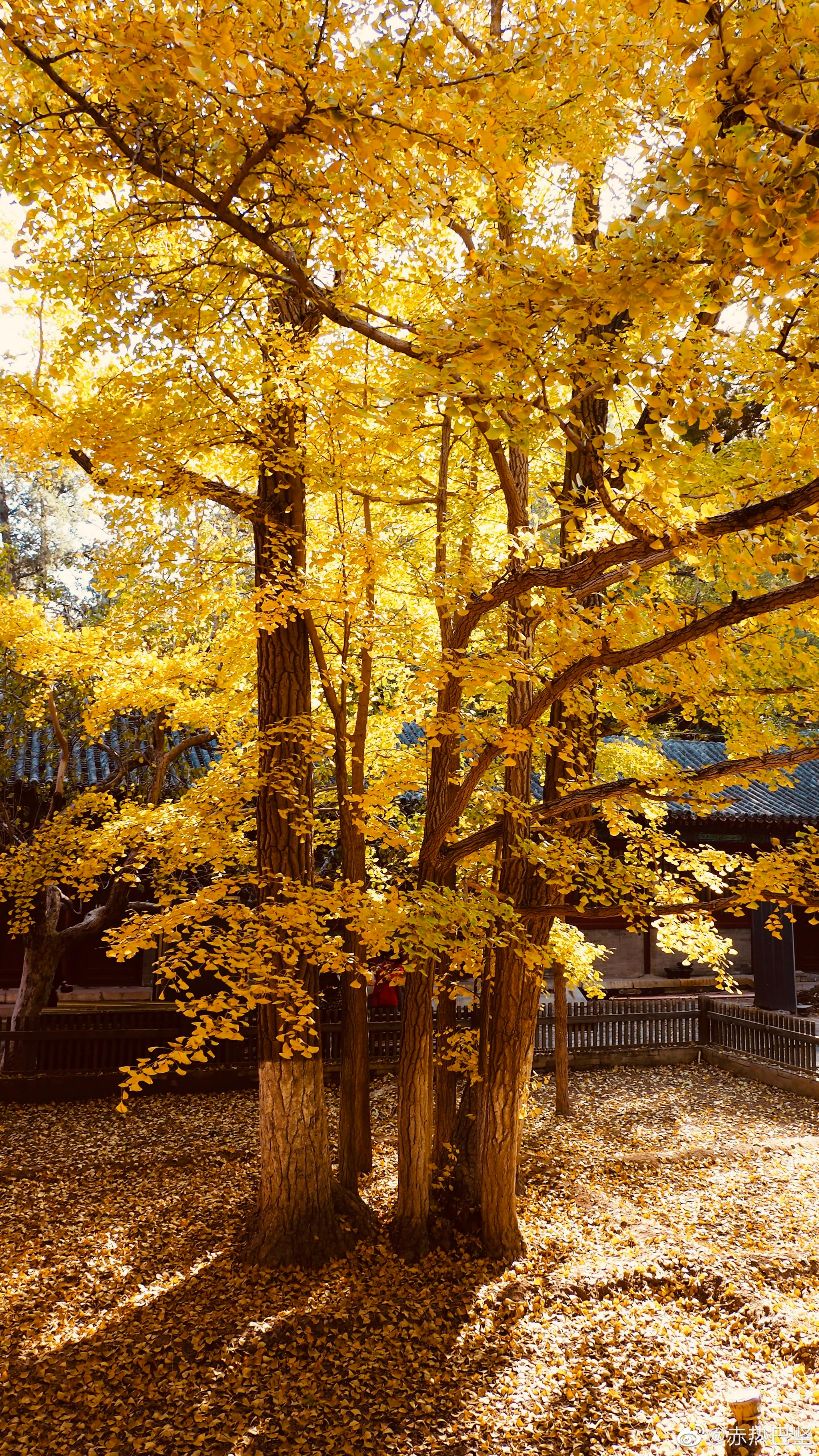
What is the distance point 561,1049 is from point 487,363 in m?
10.3

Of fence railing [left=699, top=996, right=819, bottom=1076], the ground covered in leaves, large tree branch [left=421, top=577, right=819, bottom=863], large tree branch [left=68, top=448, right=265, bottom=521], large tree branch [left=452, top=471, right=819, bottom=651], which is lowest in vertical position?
Answer: the ground covered in leaves

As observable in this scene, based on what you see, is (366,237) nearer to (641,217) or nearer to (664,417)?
(641,217)

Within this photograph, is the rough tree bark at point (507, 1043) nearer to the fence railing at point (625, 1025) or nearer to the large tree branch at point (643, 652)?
the large tree branch at point (643, 652)

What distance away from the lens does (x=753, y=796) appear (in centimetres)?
→ 1811

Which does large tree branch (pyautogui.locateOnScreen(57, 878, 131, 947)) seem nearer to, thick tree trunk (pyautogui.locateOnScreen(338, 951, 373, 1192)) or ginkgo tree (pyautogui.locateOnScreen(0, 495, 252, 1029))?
ginkgo tree (pyautogui.locateOnScreen(0, 495, 252, 1029))

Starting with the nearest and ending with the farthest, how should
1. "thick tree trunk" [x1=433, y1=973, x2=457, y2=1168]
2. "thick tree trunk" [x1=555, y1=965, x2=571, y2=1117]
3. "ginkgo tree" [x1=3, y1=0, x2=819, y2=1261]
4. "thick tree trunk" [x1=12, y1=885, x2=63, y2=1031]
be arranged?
"ginkgo tree" [x1=3, y1=0, x2=819, y2=1261] < "thick tree trunk" [x1=433, y1=973, x2=457, y2=1168] < "thick tree trunk" [x1=555, y1=965, x2=571, y2=1117] < "thick tree trunk" [x1=12, y1=885, x2=63, y2=1031]

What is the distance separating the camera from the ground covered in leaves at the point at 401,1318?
217 inches

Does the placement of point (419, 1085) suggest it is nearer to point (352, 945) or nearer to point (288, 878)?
point (352, 945)

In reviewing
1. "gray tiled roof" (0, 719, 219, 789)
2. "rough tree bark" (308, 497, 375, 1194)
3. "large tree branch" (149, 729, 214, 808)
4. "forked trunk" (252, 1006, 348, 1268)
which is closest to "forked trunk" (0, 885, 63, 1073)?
"large tree branch" (149, 729, 214, 808)

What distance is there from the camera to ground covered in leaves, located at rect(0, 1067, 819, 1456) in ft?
18.1

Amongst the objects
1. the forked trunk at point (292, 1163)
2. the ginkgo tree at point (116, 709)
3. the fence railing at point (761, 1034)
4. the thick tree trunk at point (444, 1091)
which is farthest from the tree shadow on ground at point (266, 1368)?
the fence railing at point (761, 1034)

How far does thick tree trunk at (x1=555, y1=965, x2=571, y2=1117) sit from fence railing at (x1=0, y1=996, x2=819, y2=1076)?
→ 2236 mm

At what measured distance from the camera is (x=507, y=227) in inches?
250

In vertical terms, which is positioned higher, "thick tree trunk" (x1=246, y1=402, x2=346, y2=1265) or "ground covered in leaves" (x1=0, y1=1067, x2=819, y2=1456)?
"thick tree trunk" (x1=246, y1=402, x2=346, y2=1265)
